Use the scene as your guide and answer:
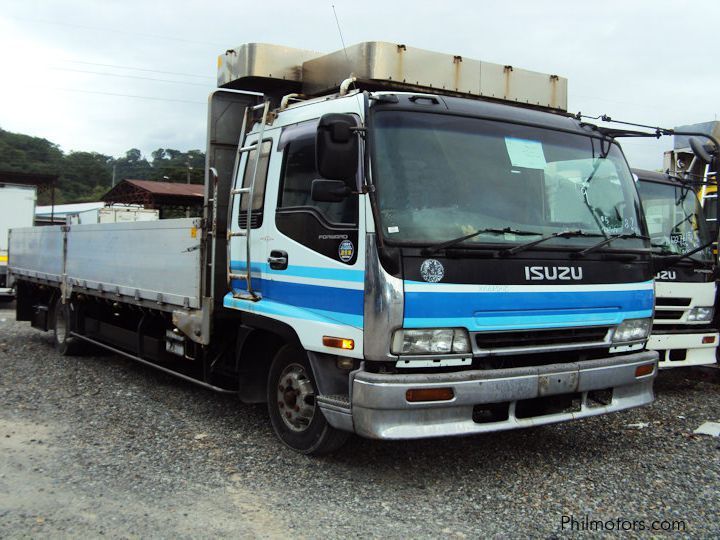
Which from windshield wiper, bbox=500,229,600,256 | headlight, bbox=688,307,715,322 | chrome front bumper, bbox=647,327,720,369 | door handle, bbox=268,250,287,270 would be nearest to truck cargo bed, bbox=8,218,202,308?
door handle, bbox=268,250,287,270

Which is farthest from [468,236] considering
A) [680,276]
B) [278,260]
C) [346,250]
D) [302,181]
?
[680,276]

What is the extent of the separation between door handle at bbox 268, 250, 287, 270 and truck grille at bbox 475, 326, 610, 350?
4.82 ft

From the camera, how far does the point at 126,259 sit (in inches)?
288

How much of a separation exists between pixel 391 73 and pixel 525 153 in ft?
3.62

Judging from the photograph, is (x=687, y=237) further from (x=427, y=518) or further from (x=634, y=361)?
(x=427, y=518)

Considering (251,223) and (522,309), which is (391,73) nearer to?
(251,223)

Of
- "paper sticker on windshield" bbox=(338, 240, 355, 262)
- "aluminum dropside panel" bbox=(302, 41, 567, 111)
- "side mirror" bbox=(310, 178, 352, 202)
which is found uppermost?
"aluminum dropside panel" bbox=(302, 41, 567, 111)

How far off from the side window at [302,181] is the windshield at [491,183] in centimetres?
44

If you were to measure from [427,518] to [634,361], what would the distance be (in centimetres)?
198

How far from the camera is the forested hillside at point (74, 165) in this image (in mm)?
54094

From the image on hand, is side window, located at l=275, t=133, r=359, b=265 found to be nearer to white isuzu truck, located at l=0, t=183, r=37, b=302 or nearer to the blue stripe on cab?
the blue stripe on cab

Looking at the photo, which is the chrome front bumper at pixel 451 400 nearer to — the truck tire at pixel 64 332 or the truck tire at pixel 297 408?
the truck tire at pixel 297 408

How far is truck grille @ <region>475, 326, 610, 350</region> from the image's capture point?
4.31 meters

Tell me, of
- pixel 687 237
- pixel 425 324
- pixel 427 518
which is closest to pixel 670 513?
pixel 427 518
